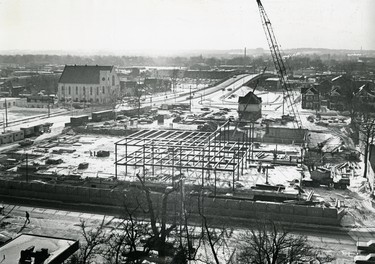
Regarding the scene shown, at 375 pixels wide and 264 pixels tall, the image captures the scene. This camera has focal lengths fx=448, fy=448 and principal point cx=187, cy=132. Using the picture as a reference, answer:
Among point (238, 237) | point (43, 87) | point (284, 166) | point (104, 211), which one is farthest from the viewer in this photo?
point (43, 87)

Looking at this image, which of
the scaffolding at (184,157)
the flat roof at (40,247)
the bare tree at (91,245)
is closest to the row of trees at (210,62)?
the scaffolding at (184,157)

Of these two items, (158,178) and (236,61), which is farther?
(236,61)

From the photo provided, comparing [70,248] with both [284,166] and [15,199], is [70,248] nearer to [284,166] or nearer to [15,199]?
[15,199]

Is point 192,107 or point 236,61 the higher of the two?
point 236,61

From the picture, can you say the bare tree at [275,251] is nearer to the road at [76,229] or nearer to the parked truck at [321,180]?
the road at [76,229]

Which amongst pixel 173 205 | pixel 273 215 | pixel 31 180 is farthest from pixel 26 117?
pixel 273 215

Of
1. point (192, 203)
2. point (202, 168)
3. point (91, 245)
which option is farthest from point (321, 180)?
point (91, 245)

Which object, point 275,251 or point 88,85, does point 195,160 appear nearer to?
point 275,251
